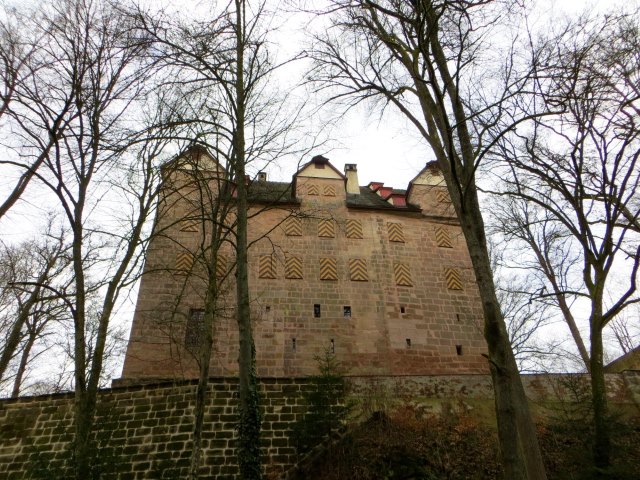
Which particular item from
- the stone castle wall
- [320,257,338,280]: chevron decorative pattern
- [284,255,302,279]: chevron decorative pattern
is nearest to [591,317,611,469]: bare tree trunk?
the stone castle wall

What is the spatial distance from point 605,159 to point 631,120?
0.99 metres

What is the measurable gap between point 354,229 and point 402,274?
2.39 metres

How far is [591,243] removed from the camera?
8.20m

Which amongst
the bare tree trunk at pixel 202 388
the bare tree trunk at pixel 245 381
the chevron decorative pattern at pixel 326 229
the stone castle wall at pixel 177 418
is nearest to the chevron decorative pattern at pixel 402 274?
the chevron decorative pattern at pixel 326 229

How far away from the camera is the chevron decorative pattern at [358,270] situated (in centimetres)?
1504

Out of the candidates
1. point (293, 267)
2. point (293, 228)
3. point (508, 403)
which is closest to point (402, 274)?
point (293, 267)

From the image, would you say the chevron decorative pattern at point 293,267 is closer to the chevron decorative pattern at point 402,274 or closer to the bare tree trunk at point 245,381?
the chevron decorative pattern at point 402,274

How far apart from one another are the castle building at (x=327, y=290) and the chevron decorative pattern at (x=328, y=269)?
5 cm

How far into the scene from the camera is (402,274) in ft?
50.5

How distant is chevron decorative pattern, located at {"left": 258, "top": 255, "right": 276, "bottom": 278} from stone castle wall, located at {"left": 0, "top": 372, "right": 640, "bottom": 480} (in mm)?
5832

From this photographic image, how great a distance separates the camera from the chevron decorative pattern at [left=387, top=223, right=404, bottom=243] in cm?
1620

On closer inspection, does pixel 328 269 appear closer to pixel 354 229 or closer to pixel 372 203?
pixel 354 229

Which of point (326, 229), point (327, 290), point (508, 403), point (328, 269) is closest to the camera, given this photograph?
point (508, 403)

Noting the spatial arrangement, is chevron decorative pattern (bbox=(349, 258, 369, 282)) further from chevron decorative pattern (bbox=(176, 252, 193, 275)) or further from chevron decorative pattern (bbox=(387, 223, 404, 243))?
chevron decorative pattern (bbox=(176, 252, 193, 275))
